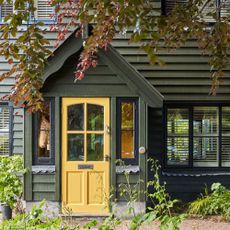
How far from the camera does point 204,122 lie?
35.2 ft

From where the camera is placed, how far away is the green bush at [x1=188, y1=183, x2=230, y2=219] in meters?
9.03

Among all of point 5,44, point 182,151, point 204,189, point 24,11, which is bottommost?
point 204,189

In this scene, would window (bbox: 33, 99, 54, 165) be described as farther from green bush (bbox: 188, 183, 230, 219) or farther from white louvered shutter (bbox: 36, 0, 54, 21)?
green bush (bbox: 188, 183, 230, 219)

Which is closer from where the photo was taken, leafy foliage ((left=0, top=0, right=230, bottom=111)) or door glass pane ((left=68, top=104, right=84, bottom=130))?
Result: leafy foliage ((left=0, top=0, right=230, bottom=111))

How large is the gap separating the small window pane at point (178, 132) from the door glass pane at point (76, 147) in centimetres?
254

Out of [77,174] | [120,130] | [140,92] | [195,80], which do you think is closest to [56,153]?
[77,174]

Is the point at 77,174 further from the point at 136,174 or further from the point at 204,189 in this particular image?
the point at 204,189

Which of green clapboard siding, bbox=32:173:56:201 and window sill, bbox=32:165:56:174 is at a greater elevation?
window sill, bbox=32:165:56:174

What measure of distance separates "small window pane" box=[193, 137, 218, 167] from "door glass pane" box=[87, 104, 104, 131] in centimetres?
276

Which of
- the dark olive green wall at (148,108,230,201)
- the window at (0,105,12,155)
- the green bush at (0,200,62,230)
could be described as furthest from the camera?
the window at (0,105,12,155)

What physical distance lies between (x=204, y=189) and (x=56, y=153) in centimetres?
353

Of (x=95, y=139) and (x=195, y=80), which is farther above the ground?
(x=195, y=80)

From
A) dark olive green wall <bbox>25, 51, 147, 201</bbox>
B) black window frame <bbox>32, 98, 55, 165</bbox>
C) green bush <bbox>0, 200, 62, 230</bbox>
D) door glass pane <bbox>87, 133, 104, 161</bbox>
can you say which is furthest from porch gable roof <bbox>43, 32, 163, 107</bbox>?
green bush <bbox>0, 200, 62, 230</bbox>

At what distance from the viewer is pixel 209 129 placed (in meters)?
Result: 10.7
